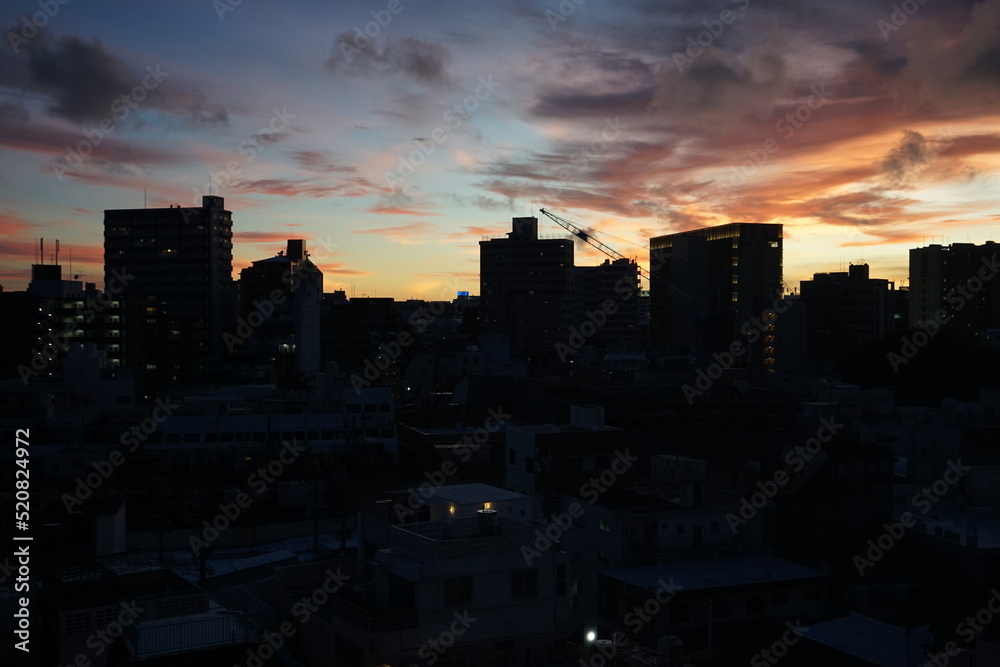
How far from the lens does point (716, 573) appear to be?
18.0 metres

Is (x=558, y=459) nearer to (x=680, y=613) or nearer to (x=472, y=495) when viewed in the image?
(x=472, y=495)

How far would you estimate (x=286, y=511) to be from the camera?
24859 millimetres

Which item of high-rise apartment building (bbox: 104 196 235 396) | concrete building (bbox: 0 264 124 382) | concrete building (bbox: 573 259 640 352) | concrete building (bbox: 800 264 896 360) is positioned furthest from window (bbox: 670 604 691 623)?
concrete building (bbox: 573 259 640 352)

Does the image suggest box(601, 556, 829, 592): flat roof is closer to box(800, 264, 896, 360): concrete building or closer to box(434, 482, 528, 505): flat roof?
box(434, 482, 528, 505): flat roof

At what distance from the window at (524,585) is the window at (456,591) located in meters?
0.64

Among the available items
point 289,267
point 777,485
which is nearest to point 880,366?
point 777,485

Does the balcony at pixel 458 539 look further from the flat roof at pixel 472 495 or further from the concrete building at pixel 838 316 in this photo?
the concrete building at pixel 838 316

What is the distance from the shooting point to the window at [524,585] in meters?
13.1

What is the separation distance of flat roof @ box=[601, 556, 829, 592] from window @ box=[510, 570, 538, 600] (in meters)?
4.20

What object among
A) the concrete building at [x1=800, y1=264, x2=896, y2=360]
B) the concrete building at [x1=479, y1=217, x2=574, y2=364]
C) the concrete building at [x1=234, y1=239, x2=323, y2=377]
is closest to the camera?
the concrete building at [x1=234, y1=239, x2=323, y2=377]

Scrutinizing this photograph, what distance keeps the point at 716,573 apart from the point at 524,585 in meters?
6.00

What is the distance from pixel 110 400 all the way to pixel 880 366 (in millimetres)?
38523

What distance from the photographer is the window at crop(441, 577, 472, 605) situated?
497 inches

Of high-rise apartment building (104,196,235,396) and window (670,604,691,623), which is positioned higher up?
high-rise apartment building (104,196,235,396)
